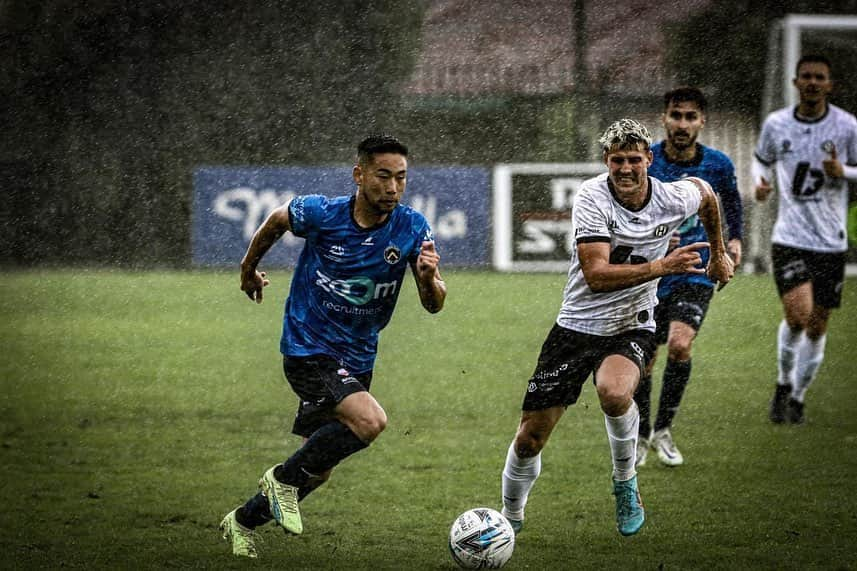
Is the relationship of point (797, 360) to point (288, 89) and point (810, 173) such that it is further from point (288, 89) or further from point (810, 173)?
point (288, 89)

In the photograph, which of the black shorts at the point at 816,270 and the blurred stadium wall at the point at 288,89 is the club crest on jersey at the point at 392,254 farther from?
the blurred stadium wall at the point at 288,89

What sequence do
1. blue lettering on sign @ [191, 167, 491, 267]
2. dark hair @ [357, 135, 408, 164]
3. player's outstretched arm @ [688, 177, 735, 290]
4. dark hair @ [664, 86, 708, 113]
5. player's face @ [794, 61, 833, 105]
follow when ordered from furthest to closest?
blue lettering on sign @ [191, 167, 491, 267] < player's face @ [794, 61, 833, 105] < dark hair @ [664, 86, 708, 113] < player's outstretched arm @ [688, 177, 735, 290] < dark hair @ [357, 135, 408, 164]

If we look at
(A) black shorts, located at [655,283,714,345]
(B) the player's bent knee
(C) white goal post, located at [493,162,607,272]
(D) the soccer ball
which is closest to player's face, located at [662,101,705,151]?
(A) black shorts, located at [655,283,714,345]

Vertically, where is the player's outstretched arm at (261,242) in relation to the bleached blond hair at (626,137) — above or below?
below

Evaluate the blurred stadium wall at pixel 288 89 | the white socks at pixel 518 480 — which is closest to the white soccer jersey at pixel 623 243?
the white socks at pixel 518 480

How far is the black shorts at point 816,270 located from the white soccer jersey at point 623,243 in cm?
274

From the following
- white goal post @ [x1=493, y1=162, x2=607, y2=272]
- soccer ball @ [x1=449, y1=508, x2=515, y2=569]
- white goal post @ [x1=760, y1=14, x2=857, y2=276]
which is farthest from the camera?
white goal post @ [x1=493, y1=162, x2=607, y2=272]

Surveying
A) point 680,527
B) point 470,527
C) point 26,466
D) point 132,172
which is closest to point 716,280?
point 680,527

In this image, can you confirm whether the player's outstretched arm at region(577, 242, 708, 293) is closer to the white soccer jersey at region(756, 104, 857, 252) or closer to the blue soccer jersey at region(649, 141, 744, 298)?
the blue soccer jersey at region(649, 141, 744, 298)

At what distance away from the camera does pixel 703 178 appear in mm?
6570

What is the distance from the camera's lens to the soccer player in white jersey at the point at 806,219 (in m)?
7.70

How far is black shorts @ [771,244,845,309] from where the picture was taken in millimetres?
7797

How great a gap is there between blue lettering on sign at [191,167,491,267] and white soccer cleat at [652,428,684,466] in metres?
9.50

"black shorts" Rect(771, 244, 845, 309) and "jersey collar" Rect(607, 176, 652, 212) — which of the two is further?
"black shorts" Rect(771, 244, 845, 309)
